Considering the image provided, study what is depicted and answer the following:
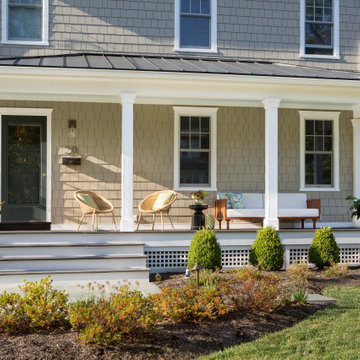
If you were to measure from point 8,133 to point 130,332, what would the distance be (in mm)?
6782

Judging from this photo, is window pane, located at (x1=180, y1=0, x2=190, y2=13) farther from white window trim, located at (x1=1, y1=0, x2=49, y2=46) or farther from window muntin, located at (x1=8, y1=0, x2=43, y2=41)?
window muntin, located at (x1=8, y1=0, x2=43, y2=41)

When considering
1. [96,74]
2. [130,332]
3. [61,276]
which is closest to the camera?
[130,332]

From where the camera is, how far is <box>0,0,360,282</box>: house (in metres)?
9.48

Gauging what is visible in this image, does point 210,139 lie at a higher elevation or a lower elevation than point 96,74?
lower

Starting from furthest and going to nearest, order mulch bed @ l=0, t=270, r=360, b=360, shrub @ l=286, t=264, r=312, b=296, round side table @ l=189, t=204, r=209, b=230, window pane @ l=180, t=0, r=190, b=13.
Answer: window pane @ l=180, t=0, r=190, b=13
round side table @ l=189, t=204, r=209, b=230
shrub @ l=286, t=264, r=312, b=296
mulch bed @ l=0, t=270, r=360, b=360

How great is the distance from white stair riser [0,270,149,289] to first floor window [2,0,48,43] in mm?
5111


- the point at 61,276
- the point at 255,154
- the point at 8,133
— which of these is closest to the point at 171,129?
the point at 255,154

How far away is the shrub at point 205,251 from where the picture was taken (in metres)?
8.14

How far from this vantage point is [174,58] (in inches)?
431

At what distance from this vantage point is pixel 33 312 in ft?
15.9

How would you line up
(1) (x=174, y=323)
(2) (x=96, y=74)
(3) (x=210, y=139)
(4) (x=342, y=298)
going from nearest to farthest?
(1) (x=174, y=323) → (4) (x=342, y=298) → (2) (x=96, y=74) → (3) (x=210, y=139)

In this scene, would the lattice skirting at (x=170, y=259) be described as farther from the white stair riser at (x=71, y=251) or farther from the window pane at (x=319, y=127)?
the window pane at (x=319, y=127)

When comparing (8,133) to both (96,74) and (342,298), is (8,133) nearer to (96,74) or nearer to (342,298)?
(96,74)

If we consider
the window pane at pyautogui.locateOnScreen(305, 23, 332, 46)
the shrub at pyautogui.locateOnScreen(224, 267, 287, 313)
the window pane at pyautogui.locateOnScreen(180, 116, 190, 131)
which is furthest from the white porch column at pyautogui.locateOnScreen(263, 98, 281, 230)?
the shrub at pyautogui.locateOnScreen(224, 267, 287, 313)
